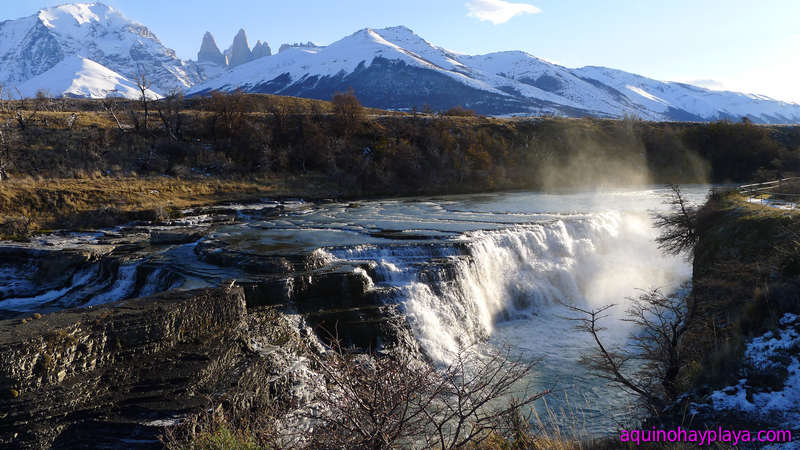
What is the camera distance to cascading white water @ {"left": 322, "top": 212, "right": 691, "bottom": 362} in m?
15.0

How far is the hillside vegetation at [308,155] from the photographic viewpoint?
28.0 meters

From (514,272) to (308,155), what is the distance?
1173 inches

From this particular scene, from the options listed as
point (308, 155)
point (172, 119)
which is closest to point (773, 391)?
point (308, 155)

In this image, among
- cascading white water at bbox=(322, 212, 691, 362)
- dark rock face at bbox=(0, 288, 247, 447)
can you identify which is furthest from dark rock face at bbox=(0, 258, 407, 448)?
cascading white water at bbox=(322, 212, 691, 362)

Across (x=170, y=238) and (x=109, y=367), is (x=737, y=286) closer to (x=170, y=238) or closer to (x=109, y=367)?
(x=109, y=367)

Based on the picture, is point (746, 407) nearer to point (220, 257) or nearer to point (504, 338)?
point (504, 338)

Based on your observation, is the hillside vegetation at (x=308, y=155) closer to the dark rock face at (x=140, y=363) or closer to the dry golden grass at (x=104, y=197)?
the dry golden grass at (x=104, y=197)

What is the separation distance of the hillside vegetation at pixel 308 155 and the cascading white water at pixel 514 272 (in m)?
18.1

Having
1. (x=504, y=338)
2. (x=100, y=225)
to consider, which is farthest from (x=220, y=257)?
(x=100, y=225)

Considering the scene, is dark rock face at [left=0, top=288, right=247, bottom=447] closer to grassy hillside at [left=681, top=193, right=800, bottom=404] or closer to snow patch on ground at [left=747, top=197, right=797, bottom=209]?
grassy hillside at [left=681, top=193, right=800, bottom=404]

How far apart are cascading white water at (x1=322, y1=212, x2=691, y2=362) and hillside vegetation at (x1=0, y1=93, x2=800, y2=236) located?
1812cm

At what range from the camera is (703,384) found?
25.7 feet

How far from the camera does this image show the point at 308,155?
4353cm

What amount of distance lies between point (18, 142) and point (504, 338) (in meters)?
38.2
